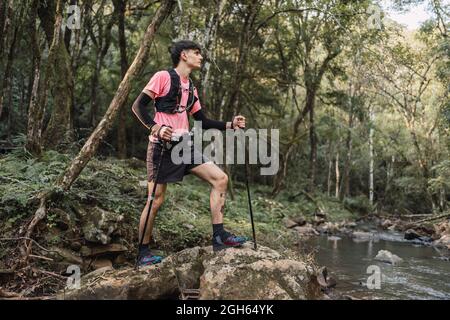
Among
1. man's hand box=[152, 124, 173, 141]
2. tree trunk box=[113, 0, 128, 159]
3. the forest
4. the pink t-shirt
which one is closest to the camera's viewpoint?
man's hand box=[152, 124, 173, 141]

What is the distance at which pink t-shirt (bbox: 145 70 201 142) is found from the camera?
188 inches

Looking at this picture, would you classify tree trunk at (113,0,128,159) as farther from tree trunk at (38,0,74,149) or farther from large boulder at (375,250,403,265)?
large boulder at (375,250,403,265)

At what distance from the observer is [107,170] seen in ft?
25.9

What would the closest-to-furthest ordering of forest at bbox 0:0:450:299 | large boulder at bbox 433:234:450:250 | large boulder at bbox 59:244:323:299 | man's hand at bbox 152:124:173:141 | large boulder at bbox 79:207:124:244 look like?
large boulder at bbox 59:244:323:299 < man's hand at bbox 152:124:173:141 < forest at bbox 0:0:450:299 < large boulder at bbox 79:207:124:244 < large boulder at bbox 433:234:450:250

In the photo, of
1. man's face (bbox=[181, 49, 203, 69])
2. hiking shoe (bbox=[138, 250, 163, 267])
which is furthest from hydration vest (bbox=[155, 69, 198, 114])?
hiking shoe (bbox=[138, 250, 163, 267])

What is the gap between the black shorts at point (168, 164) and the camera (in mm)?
4875

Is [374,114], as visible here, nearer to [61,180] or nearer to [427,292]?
[427,292]

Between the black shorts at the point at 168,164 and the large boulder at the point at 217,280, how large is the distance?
1.01 m

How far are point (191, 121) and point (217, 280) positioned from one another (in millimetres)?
13852

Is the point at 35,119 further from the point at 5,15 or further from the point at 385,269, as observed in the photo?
the point at 385,269

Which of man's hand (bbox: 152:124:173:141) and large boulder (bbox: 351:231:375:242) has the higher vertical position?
man's hand (bbox: 152:124:173:141)

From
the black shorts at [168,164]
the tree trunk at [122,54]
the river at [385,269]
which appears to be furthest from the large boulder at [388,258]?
the tree trunk at [122,54]

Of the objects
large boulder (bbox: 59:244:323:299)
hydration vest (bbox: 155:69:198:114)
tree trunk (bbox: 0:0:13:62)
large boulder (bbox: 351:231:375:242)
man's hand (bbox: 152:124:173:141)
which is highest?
tree trunk (bbox: 0:0:13:62)

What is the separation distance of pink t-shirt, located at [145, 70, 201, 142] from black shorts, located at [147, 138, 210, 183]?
0.50ft
